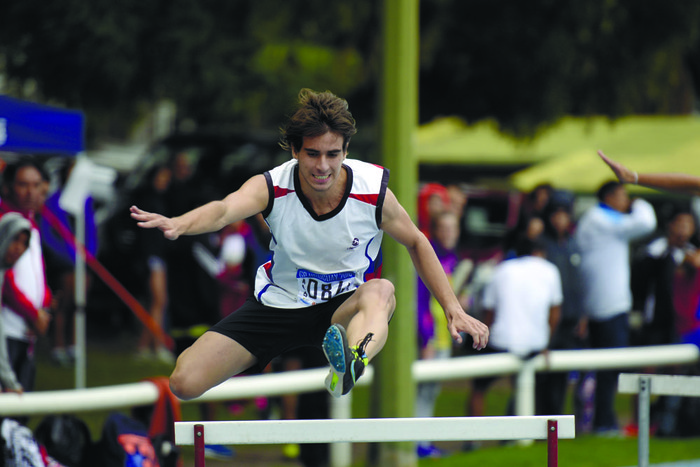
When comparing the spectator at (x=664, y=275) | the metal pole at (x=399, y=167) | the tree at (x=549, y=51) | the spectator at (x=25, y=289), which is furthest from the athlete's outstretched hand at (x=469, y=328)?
the tree at (x=549, y=51)

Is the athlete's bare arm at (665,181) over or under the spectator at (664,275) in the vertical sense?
over

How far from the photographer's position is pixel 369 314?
529 centimetres

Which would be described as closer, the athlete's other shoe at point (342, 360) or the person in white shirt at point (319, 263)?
the athlete's other shoe at point (342, 360)

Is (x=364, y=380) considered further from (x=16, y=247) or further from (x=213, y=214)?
(x=213, y=214)

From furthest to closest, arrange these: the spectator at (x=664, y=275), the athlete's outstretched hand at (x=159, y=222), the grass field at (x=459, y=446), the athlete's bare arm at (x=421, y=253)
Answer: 1. the spectator at (x=664, y=275)
2. the grass field at (x=459, y=446)
3. the athlete's bare arm at (x=421, y=253)
4. the athlete's outstretched hand at (x=159, y=222)

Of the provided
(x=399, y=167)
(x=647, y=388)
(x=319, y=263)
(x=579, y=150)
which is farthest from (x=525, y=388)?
(x=579, y=150)

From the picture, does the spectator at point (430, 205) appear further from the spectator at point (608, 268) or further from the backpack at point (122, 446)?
the backpack at point (122, 446)

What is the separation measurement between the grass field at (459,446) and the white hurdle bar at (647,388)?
259 centimetres

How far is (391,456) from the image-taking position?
7859 mm

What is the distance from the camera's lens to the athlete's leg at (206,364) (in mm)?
5469

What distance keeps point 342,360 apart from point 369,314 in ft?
1.27

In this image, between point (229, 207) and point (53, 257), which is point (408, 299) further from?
point (53, 257)

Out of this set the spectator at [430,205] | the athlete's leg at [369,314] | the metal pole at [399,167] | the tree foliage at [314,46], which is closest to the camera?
the athlete's leg at [369,314]

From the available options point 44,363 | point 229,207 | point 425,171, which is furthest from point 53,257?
point 425,171
